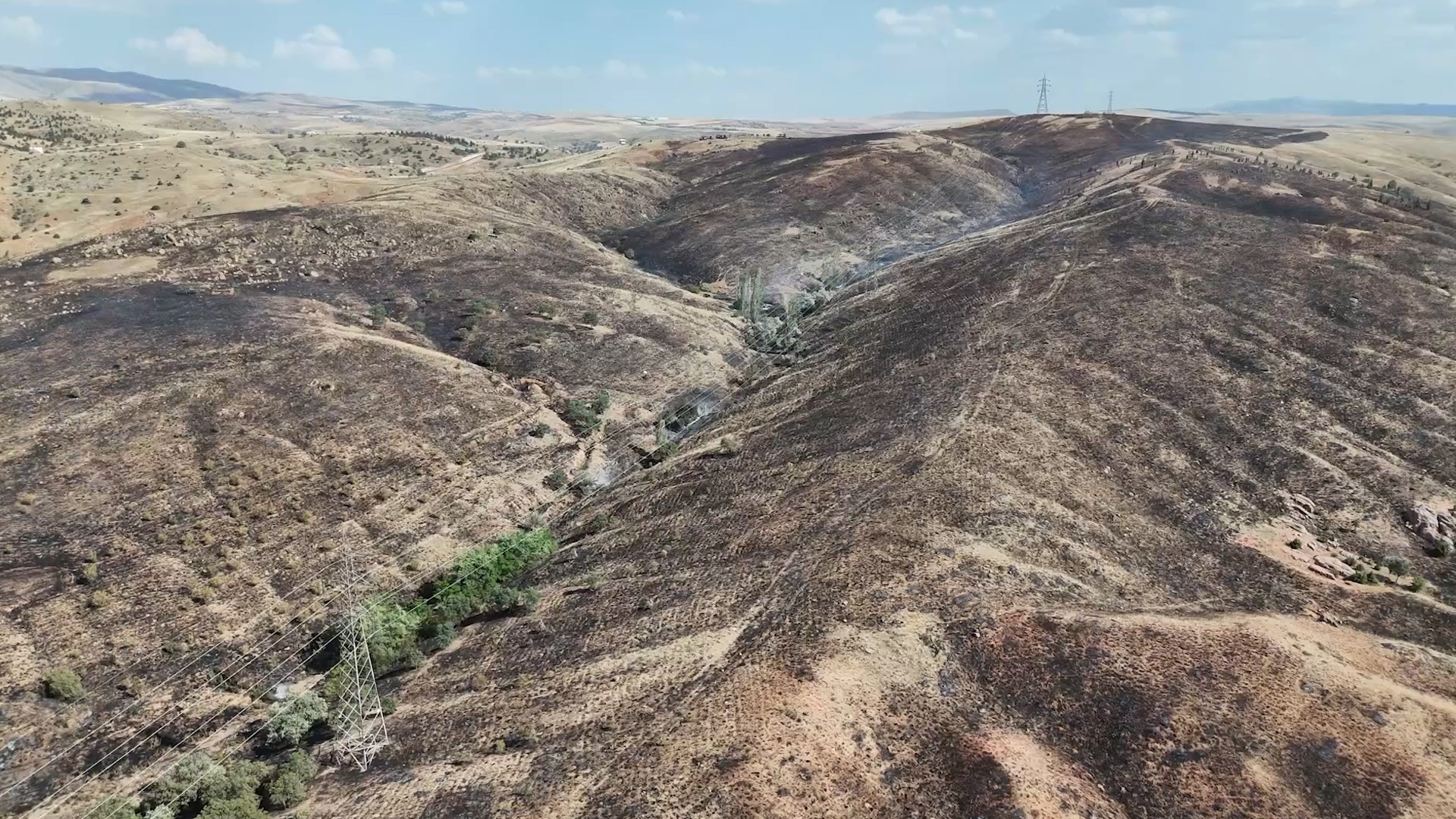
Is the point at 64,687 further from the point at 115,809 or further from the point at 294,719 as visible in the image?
the point at 294,719

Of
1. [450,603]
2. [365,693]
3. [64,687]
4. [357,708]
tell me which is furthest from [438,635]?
[64,687]

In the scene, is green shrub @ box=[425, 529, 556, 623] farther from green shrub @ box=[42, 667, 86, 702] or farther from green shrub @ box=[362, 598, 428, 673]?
green shrub @ box=[42, 667, 86, 702]

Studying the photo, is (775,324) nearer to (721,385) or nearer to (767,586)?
(721,385)

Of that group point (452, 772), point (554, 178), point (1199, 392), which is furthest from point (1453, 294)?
point (554, 178)

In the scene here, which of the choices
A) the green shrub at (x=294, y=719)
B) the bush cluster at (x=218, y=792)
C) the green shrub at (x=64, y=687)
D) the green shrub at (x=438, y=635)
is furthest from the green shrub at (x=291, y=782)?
the green shrub at (x=64, y=687)

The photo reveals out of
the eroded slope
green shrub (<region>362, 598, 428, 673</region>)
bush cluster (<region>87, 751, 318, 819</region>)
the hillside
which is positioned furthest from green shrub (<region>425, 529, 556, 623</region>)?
bush cluster (<region>87, 751, 318, 819</region>)
